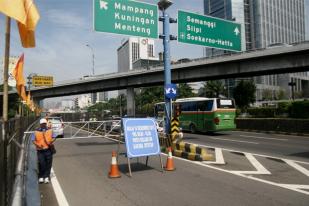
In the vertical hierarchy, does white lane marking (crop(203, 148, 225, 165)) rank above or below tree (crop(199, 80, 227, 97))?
below

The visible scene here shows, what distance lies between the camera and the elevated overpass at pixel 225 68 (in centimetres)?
3141

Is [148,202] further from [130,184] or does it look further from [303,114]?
[303,114]

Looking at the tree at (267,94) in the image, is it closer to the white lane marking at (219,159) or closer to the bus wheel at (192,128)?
the bus wheel at (192,128)

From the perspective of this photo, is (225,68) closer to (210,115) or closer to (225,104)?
(225,104)

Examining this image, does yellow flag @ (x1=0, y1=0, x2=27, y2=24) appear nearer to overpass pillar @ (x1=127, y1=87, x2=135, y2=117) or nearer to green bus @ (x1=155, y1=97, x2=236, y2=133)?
green bus @ (x1=155, y1=97, x2=236, y2=133)

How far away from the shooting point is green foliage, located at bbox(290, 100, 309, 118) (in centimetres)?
3600

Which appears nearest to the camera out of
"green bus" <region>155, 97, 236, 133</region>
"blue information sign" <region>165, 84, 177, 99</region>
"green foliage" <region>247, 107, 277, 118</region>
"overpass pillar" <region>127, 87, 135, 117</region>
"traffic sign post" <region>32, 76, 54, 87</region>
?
"blue information sign" <region>165, 84, 177, 99</region>

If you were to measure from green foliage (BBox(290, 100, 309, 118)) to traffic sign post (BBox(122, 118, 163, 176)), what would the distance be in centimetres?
2904

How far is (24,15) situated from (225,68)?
1264 inches

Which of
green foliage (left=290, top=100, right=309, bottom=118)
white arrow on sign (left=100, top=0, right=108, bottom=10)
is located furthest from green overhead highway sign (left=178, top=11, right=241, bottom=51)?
green foliage (left=290, top=100, right=309, bottom=118)

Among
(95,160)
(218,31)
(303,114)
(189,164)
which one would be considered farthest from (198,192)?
(303,114)

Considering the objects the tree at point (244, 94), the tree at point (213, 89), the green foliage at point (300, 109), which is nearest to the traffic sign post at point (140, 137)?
the green foliage at point (300, 109)

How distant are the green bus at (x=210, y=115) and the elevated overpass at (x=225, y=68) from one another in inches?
272

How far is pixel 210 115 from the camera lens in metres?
28.5
